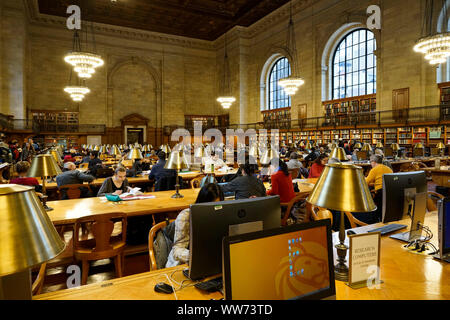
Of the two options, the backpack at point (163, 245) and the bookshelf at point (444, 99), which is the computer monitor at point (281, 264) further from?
the bookshelf at point (444, 99)

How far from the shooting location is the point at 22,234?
2.53 ft

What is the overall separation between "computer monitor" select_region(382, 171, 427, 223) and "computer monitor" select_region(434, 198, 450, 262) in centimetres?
38

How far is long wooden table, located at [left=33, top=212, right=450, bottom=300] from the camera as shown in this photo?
1357 millimetres

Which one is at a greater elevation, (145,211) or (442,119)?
(442,119)

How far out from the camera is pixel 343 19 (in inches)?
552

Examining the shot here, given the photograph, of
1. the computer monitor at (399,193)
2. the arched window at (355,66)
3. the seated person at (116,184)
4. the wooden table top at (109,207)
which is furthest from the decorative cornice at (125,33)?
the computer monitor at (399,193)

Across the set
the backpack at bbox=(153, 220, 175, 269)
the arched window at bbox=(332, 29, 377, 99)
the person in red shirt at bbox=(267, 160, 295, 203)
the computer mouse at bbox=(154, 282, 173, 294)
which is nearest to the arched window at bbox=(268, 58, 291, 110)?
the arched window at bbox=(332, 29, 377, 99)

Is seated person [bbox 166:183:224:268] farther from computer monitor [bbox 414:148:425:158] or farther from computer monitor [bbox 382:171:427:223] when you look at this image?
computer monitor [bbox 414:148:425:158]

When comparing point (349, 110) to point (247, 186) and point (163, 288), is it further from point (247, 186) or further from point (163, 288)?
point (163, 288)

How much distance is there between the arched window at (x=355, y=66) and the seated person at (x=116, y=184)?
12967mm

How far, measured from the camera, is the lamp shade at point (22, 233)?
0.74 metres
